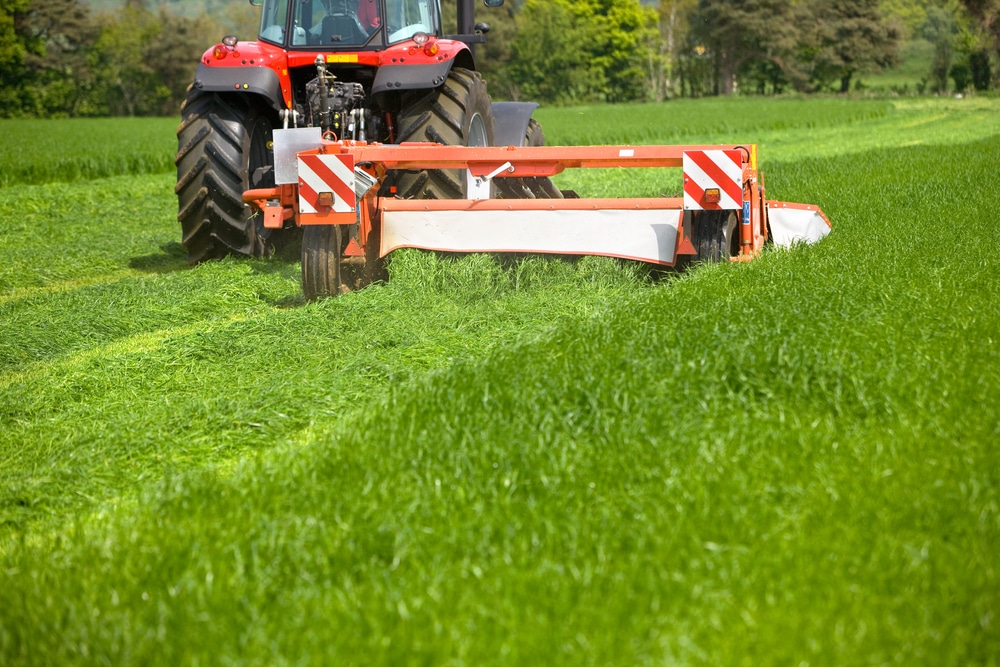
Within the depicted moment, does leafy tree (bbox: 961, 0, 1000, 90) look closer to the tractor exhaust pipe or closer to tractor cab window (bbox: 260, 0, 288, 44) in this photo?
the tractor exhaust pipe

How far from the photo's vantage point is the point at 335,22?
7.61 metres

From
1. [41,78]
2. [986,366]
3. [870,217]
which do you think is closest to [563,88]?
[41,78]

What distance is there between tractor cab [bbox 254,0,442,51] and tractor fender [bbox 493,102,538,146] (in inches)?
41.1

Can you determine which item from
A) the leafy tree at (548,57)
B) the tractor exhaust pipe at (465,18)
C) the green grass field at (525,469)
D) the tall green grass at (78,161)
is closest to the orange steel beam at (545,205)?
the green grass field at (525,469)

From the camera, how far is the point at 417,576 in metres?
2.60

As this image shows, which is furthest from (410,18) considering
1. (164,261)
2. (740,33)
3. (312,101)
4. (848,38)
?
(740,33)

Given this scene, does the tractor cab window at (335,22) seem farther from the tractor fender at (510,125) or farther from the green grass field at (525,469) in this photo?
the green grass field at (525,469)

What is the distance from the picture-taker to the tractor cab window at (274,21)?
7.79 meters

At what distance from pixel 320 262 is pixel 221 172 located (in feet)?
5.50

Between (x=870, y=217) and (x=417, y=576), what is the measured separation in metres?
5.96

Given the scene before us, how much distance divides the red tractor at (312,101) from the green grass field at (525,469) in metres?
1.36

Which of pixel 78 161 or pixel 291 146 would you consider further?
pixel 78 161

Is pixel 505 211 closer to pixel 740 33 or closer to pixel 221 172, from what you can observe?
pixel 221 172

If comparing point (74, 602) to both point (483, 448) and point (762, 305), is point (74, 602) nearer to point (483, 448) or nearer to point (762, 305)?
point (483, 448)
